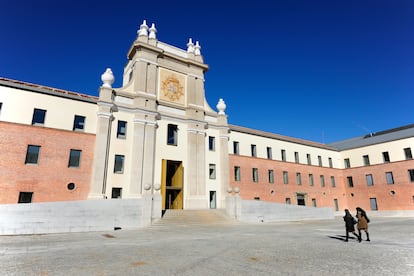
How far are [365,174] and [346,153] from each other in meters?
4.94

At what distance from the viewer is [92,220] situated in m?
17.2

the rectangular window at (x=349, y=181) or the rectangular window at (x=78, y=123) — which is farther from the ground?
the rectangular window at (x=78, y=123)

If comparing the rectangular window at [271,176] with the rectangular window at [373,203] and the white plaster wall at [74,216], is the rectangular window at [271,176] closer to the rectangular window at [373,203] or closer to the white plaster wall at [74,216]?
the rectangular window at [373,203]

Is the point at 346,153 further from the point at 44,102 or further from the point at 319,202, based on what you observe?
the point at 44,102

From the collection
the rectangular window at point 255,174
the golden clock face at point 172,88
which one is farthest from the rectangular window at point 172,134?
the rectangular window at point 255,174

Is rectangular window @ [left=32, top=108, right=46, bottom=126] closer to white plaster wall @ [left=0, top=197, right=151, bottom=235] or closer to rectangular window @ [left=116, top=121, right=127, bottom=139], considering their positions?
rectangular window @ [left=116, top=121, right=127, bottom=139]

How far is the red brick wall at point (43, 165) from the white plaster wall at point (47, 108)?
0.64 meters

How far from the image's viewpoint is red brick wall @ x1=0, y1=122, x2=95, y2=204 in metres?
18.8

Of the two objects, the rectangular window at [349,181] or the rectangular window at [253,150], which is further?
the rectangular window at [349,181]

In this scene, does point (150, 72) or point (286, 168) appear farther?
point (286, 168)

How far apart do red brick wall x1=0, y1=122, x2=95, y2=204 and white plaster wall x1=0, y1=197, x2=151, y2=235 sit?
14.0ft

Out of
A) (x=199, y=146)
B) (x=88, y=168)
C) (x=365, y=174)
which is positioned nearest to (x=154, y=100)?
(x=199, y=146)

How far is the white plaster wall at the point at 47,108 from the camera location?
19.8 m

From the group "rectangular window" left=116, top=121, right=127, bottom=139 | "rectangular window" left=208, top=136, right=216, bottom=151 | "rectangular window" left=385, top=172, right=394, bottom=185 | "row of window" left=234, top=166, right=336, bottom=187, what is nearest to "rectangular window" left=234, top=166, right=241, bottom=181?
"row of window" left=234, top=166, right=336, bottom=187
